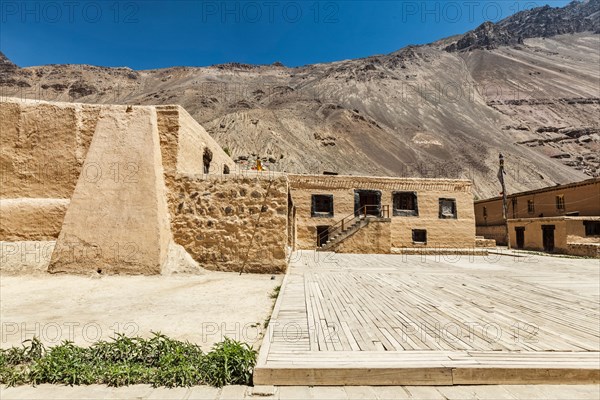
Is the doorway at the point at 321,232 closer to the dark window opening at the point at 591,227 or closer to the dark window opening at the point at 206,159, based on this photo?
the dark window opening at the point at 206,159

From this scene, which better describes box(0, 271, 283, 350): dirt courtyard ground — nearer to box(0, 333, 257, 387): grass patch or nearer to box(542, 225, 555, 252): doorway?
box(0, 333, 257, 387): grass patch

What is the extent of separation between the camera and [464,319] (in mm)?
5102

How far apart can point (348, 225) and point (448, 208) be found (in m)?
7.45

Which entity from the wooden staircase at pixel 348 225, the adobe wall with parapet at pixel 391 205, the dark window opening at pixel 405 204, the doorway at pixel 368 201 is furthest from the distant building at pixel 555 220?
the doorway at pixel 368 201

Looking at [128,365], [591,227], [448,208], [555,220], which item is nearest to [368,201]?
[448,208]

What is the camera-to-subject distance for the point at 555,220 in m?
22.6

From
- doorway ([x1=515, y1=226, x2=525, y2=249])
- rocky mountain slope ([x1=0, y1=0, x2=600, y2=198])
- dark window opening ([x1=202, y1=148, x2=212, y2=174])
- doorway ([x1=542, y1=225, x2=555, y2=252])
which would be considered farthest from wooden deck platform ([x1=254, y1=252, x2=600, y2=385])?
rocky mountain slope ([x1=0, y1=0, x2=600, y2=198])

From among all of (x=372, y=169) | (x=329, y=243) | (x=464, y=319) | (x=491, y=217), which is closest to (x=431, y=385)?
(x=464, y=319)

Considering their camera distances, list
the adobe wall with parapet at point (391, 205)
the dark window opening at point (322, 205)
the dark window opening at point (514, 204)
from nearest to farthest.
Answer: the adobe wall with parapet at point (391, 205) → the dark window opening at point (322, 205) → the dark window opening at point (514, 204)

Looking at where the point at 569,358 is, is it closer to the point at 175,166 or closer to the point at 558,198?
the point at 175,166

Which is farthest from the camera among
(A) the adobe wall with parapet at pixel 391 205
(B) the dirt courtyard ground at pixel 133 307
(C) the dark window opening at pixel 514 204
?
(C) the dark window opening at pixel 514 204

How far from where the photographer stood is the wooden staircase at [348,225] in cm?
1917

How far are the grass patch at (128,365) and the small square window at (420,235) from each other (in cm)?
2137

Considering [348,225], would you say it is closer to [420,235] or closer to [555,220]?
[420,235]
